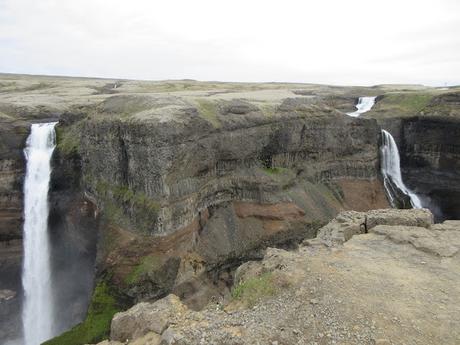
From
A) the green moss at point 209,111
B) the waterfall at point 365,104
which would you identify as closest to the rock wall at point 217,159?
the green moss at point 209,111

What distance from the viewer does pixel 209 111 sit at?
37906 millimetres

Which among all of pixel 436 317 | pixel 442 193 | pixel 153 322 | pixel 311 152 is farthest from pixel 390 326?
pixel 442 193

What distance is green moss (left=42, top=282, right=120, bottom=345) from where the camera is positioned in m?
27.4

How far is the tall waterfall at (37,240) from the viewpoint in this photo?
32.5m

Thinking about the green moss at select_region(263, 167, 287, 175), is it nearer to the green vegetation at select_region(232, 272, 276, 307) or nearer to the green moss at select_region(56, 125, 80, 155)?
the green moss at select_region(56, 125, 80, 155)

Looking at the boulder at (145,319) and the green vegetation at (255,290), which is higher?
the green vegetation at (255,290)

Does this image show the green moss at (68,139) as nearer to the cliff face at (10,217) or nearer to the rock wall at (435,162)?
the cliff face at (10,217)

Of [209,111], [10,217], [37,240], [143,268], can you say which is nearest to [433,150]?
[209,111]

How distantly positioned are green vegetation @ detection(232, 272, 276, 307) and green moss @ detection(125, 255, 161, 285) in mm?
14178

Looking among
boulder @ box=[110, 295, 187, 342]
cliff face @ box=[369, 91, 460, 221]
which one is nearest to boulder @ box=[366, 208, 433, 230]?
boulder @ box=[110, 295, 187, 342]

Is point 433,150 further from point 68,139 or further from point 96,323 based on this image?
point 96,323

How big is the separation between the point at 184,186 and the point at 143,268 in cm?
682

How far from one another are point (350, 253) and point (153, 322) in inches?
362

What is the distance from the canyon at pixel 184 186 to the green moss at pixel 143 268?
0.28 ft
